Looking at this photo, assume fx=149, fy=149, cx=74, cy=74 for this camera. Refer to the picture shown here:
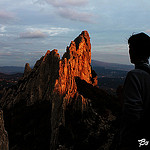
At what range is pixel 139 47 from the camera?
2719mm

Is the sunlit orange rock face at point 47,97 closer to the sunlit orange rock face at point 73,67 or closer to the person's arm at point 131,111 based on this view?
the sunlit orange rock face at point 73,67

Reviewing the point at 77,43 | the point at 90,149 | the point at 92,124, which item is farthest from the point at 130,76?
the point at 77,43

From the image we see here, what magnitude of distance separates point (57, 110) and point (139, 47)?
42.6 meters

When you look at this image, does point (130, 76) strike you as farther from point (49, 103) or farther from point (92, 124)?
point (49, 103)

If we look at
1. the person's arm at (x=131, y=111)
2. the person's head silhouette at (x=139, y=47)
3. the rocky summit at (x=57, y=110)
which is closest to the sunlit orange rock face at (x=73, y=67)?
the rocky summit at (x=57, y=110)

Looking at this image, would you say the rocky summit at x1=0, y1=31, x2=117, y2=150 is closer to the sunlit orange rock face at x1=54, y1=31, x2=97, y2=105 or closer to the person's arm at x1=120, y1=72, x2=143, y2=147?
the sunlit orange rock face at x1=54, y1=31, x2=97, y2=105

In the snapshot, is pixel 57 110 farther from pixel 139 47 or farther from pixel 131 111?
pixel 131 111

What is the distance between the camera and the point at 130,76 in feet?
7.91

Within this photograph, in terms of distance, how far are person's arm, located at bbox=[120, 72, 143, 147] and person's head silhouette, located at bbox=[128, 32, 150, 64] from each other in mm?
493

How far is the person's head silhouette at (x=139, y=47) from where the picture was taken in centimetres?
268

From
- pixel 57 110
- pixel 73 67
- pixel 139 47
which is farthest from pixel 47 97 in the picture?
pixel 139 47

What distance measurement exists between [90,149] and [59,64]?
29.8 m

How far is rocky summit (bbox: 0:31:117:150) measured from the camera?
3828cm

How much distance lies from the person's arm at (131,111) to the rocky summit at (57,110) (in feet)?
113
